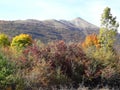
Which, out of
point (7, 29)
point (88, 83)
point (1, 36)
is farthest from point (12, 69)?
point (7, 29)

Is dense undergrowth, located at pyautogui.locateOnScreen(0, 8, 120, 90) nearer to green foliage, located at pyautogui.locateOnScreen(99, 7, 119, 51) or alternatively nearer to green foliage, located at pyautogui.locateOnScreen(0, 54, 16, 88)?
green foliage, located at pyautogui.locateOnScreen(0, 54, 16, 88)

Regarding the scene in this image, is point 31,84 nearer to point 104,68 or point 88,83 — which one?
point 88,83

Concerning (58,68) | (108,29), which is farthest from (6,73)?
(108,29)

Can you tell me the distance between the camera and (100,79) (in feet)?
69.3

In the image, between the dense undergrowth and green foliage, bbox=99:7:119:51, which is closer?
the dense undergrowth

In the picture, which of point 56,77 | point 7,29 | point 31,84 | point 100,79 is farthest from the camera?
point 7,29

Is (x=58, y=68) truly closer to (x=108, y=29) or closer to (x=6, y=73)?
(x=6, y=73)

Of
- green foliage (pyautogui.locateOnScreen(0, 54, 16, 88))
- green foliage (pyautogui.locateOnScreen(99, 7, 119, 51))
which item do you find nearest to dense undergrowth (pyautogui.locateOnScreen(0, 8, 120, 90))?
green foliage (pyautogui.locateOnScreen(0, 54, 16, 88))

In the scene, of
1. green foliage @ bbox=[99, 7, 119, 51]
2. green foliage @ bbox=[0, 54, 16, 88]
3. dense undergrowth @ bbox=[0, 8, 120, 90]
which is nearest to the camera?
green foliage @ bbox=[0, 54, 16, 88]

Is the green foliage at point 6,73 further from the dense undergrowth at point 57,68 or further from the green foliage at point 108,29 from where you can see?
the green foliage at point 108,29

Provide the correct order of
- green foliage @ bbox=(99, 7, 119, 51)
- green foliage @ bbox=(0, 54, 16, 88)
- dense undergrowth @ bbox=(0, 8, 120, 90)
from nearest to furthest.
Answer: green foliage @ bbox=(0, 54, 16, 88)
dense undergrowth @ bbox=(0, 8, 120, 90)
green foliage @ bbox=(99, 7, 119, 51)

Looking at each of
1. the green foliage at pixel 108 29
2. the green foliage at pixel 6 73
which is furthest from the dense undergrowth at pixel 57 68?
the green foliage at pixel 108 29

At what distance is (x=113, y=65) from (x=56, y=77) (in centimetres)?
422

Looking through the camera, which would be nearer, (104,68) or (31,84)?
(31,84)
